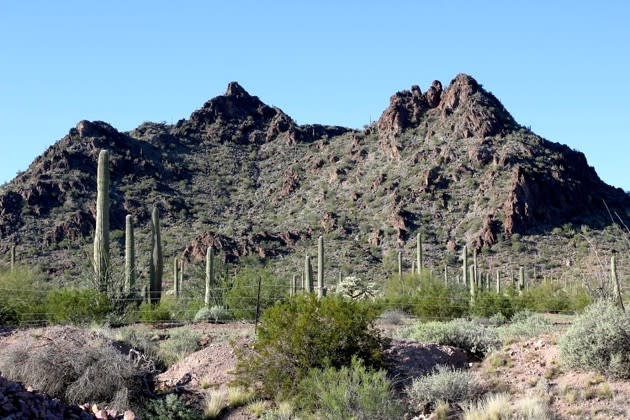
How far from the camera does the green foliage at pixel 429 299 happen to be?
25703 mm

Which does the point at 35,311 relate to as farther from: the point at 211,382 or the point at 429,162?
the point at 429,162

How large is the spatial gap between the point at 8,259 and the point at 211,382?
3841 centimetres

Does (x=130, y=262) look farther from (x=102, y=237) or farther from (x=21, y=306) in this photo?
(x=21, y=306)

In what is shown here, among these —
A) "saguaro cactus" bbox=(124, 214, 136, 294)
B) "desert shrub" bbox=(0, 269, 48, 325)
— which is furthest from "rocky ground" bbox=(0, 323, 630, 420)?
"saguaro cactus" bbox=(124, 214, 136, 294)

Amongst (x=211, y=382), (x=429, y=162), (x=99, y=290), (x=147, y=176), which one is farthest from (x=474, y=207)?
(x=211, y=382)

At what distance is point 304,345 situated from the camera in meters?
13.2

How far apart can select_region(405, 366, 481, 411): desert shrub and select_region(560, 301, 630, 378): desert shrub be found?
161 cm

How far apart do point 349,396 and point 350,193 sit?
52.5 meters

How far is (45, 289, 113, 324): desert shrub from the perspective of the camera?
20.4 m

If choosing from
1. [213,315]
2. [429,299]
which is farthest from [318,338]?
[429,299]

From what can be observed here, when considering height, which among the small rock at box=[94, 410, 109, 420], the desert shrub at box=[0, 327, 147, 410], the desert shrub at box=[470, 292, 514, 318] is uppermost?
the desert shrub at box=[470, 292, 514, 318]

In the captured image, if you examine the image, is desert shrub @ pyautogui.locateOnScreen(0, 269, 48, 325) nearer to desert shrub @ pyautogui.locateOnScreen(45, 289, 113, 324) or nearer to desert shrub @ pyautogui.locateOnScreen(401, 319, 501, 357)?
desert shrub @ pyautogui.locateOnScreen(45, 289, 113, 324)

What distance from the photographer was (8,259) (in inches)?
1923

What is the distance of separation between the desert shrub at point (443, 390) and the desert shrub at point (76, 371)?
4579 millimetres
